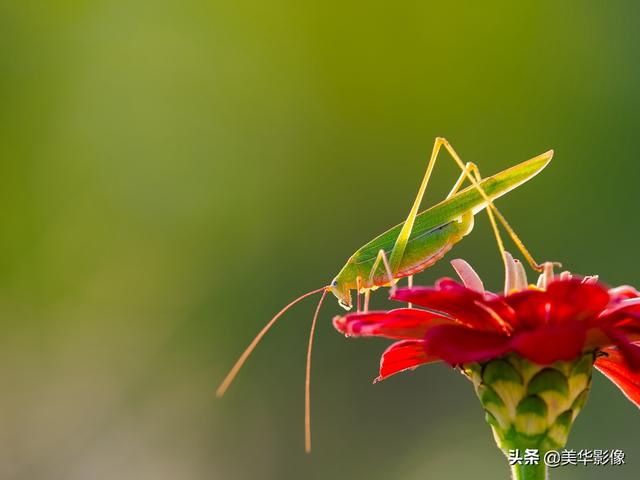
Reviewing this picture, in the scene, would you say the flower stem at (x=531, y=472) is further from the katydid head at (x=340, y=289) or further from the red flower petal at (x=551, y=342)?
the katydid head at (x=340, y=289)

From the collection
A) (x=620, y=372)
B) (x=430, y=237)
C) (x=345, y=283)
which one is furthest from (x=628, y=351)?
(x=345, y=283)

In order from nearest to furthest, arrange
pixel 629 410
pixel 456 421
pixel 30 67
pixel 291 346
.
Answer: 1. pixel 629 410
2. pixel 456 421
3. pixel 291 346
4. pixel 30 67

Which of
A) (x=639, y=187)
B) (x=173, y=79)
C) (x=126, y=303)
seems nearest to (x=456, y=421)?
(x=639, y=187)

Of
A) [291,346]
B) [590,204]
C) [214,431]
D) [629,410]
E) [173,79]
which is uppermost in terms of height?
[173,79]

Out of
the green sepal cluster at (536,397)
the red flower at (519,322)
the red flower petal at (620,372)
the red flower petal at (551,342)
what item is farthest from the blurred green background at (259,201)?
the red flower petal at (551,342)

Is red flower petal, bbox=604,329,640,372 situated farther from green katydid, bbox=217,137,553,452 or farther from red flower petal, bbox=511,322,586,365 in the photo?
green katydid, bbox=217,137,553,452

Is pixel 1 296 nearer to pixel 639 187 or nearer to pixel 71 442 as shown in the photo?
pixel 71 442

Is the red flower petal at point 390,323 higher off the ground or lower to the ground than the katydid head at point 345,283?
higher

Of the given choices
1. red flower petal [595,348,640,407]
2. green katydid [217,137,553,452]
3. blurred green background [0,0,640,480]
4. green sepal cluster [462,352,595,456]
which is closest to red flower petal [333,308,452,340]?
green sepal cluster [462,352,595,456]
